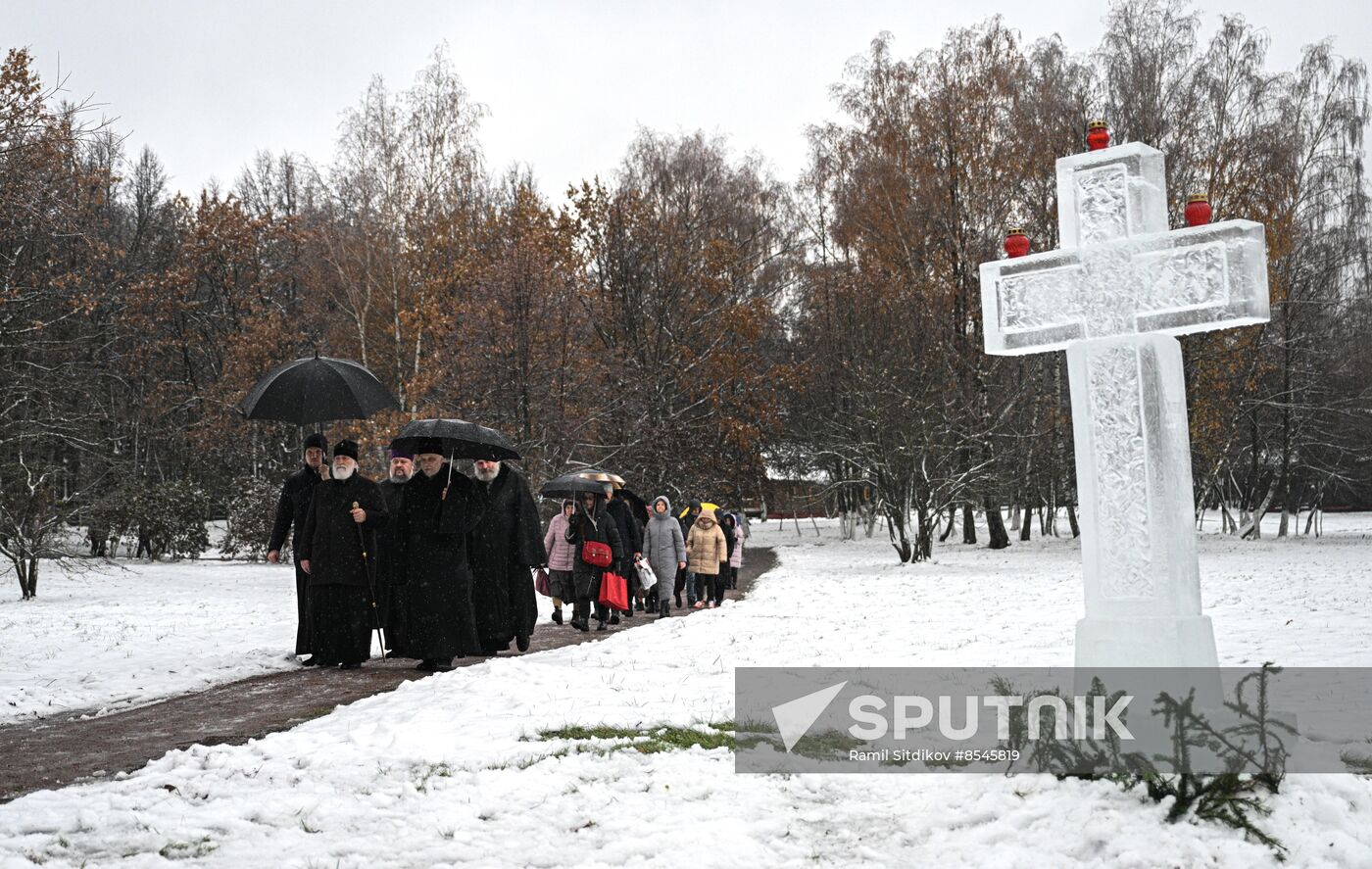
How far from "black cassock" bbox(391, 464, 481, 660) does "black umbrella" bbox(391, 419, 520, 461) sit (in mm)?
333

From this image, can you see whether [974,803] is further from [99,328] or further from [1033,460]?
[99,328]

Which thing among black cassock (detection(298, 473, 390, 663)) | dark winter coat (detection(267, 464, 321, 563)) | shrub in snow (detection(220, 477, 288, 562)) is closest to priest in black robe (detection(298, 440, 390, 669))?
black cassock (detection(298, 473, 390, 663))

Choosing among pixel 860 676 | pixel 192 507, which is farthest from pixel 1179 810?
pixel 192 507

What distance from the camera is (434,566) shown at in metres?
9.01

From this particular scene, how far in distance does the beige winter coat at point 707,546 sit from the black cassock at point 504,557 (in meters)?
5.54

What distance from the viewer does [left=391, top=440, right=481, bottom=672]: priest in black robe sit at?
8.89 m

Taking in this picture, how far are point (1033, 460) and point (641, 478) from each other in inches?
402

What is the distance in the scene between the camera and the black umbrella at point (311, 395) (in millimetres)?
9711

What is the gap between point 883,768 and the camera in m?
5.10

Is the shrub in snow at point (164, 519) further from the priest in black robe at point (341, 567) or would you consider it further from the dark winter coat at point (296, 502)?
the priest in black robe at point (341, 567)

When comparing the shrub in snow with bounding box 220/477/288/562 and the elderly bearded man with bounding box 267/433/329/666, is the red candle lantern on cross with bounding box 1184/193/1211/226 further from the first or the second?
the shrub in snow with bounding box 220/477/288/562

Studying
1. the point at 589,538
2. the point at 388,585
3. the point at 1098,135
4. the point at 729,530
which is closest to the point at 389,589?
the point at 388,585

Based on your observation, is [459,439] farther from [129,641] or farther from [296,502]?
[129,641]

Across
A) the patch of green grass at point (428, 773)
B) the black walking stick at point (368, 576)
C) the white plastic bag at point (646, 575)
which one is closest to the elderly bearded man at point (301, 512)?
the black walking stick at point (368, 576)
